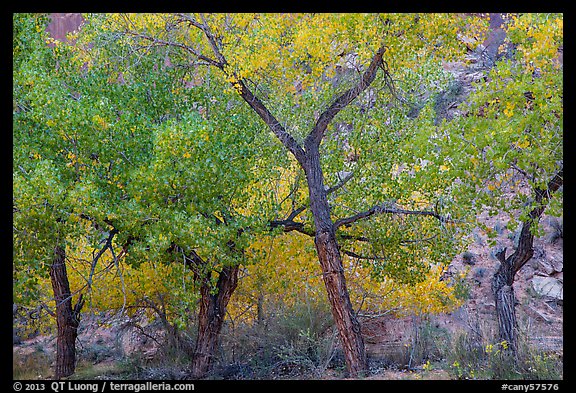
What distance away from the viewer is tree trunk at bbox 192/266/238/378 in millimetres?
10922

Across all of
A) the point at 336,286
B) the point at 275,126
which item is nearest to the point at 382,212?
the point at 336,286

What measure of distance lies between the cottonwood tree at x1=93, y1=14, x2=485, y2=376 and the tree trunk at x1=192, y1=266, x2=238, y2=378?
4.77ft

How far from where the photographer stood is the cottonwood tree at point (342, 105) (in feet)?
28.1

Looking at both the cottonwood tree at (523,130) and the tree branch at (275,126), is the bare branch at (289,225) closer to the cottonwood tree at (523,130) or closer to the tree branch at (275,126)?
the tree branch at (275,126)

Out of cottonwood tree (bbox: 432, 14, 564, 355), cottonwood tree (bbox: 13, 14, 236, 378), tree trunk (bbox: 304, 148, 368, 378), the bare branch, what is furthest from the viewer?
the bare branch

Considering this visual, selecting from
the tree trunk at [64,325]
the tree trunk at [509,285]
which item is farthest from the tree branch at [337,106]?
the tree trunk at [64,325]

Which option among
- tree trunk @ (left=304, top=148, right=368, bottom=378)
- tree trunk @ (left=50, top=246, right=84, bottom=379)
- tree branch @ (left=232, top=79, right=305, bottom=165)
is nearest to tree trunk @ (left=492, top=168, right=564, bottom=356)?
tree trunk @ (left=304, top=148, right=368, bottom=378)

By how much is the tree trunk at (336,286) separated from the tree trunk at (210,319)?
2102 millimetres

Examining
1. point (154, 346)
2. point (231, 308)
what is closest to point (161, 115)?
point (231, 308)

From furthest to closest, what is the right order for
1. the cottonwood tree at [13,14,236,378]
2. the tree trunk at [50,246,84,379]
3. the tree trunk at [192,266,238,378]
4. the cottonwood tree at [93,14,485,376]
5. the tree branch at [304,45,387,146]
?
1. the tree trunk at [50,246,84,379]
2. the tree trunk at [192,266,238,378]
3. the tree branch at [304,45,387,146]
4. the cottonwood tree at [93,14,485,376]
5. the cottonwood tree at [13,14,236,378]

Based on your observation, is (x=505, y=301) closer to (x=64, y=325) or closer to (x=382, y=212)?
(x=382, y=212)

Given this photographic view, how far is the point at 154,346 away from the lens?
15539 millimetres

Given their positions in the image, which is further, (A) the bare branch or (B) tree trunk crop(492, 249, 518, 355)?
(B) tree trunk crop(492, 249, 518, 355)

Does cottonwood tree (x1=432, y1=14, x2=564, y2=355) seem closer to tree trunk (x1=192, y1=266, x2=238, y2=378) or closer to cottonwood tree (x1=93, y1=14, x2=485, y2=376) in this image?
cottonwood tree (x1=93, y1=14, x2=485, y2=376)
